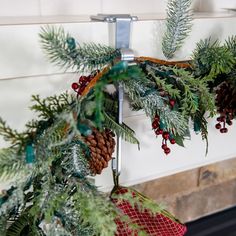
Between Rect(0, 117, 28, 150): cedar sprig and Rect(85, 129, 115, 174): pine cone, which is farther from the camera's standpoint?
Rect(85, 129, 115, 174): pine cone

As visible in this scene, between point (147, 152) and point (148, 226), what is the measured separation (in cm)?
20

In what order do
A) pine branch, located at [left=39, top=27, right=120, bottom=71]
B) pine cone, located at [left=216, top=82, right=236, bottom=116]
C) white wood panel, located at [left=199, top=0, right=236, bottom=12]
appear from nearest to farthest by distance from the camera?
pine branch, located at [left=39, top=27, right=120, bottom=71], pine cone, located at [left=216, top=82, right=236, bottom=116], white wood panel, located at [left=199, top=0, right=236, bottom=12]

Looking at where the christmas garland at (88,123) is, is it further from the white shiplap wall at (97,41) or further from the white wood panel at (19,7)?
the white wood panel at (19,7)

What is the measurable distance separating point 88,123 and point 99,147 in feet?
0.29

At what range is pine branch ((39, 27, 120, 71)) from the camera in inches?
19.8

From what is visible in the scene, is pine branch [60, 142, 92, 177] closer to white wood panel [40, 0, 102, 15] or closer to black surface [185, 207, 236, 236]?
white wood panel [40, 0, 102, 15]

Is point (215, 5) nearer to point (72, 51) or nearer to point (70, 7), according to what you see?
point (70, 7)

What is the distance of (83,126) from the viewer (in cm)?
44

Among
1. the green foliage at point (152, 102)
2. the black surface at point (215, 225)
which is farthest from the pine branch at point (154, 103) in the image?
the black surface at point (215, 225)

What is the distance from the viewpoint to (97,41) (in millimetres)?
598

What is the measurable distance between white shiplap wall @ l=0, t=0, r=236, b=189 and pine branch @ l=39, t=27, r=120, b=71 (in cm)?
3

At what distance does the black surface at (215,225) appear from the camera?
0.98 m

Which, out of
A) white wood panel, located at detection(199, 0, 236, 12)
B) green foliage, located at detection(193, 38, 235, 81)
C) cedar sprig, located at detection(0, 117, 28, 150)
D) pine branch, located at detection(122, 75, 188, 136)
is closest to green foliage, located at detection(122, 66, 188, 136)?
pine branch, located at detection(122, 75, 188, 136)

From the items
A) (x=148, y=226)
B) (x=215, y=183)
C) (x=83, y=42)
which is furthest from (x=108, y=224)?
(x=215, y=183)
